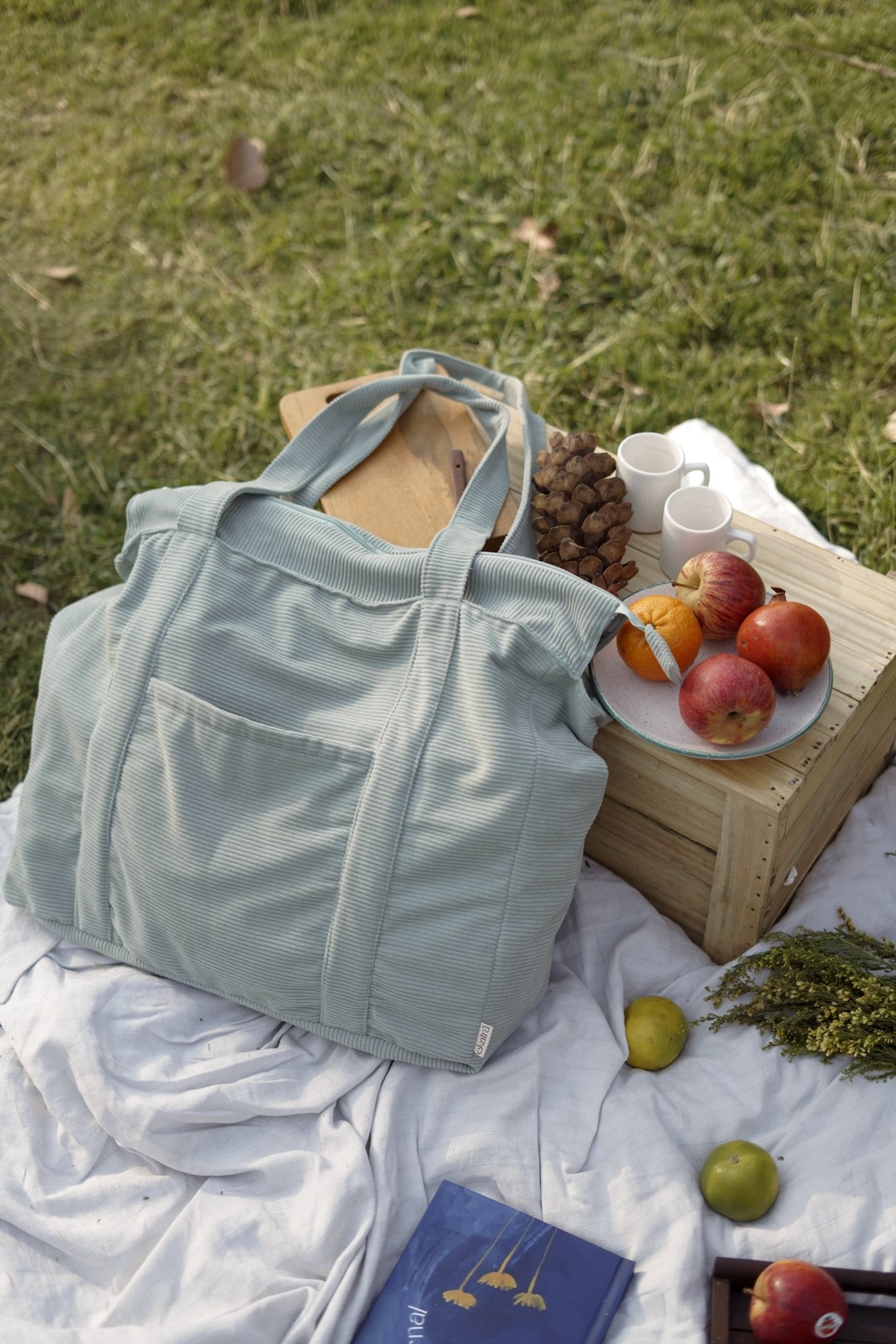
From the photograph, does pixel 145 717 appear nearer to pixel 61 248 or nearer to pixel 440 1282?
pixel 440 1282

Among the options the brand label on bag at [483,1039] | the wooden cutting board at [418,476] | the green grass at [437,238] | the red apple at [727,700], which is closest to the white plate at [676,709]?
the red apple at [727,700]

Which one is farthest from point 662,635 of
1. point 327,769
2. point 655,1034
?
point 655,1034

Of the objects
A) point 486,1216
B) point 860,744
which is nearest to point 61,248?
point 860,744

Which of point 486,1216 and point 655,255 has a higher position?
point 655,255

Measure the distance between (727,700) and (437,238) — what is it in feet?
9.58

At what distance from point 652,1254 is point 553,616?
1.16m

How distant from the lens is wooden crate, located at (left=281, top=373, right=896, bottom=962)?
219 centimetres

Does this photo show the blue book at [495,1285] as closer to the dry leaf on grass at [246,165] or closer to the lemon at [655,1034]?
the lemon at [655,1034]

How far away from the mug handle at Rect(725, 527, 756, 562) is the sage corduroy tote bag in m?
0.40

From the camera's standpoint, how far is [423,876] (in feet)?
7.13

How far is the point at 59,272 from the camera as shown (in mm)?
4508

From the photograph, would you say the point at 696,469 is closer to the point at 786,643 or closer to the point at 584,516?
the point at 584,516

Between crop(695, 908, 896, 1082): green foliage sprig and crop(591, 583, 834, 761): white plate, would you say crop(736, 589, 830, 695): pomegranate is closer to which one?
crop(591, 583, 834, 761): white plate

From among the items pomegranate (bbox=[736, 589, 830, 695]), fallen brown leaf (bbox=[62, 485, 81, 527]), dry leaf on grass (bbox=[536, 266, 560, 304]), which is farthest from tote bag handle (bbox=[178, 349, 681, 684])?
fallen brown leaf (bbox=[62, 485, 81, 527])
